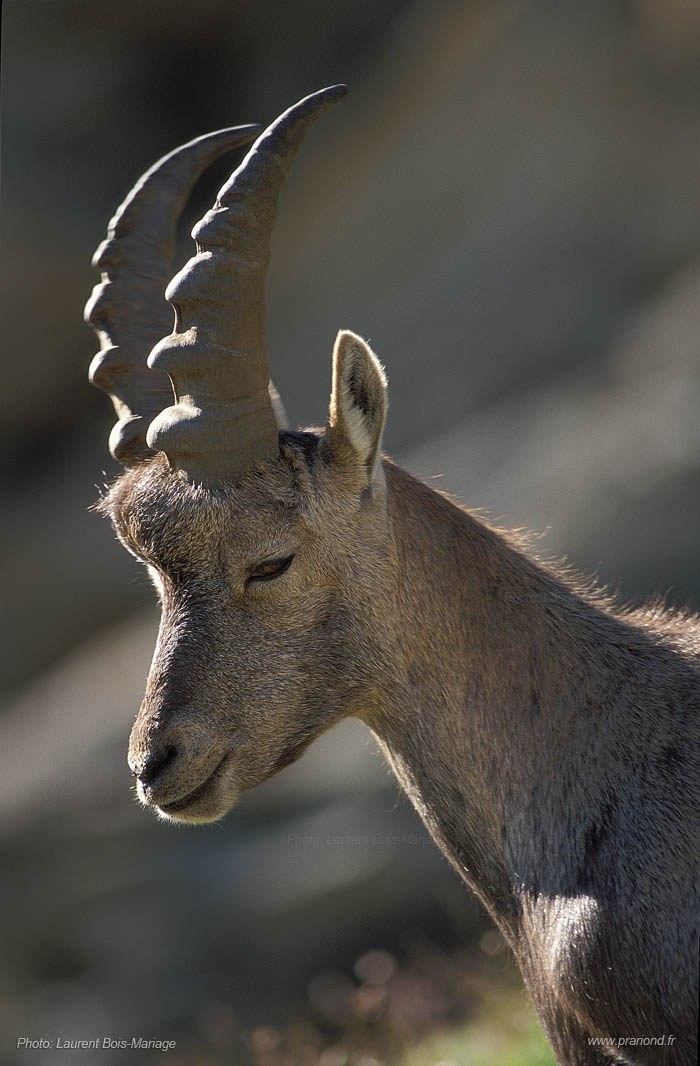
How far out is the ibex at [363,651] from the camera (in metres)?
4.01

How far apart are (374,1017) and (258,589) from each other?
4.26m

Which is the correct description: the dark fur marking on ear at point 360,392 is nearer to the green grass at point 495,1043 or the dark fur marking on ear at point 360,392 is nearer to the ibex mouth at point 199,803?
the ibex mouth at point 199,803

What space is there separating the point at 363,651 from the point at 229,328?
1336mm

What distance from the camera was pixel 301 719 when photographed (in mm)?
4238

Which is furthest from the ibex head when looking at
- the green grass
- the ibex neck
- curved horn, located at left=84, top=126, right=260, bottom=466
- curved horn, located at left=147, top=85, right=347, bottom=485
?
the green grass

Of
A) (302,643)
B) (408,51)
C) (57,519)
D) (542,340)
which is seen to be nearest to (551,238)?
(542,340)

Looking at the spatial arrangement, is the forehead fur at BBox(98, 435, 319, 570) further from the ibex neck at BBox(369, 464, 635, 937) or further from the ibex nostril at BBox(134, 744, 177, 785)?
the ibex nostril at BBox(134, 744, 177, 785)

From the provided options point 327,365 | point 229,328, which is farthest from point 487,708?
point 327,365

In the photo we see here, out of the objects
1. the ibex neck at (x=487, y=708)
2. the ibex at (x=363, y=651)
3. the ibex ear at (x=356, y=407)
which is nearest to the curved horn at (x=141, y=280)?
the ibex at (x=363, y=651)

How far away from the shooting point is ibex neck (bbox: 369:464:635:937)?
416 cm

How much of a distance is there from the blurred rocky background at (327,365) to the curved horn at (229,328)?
3849mm

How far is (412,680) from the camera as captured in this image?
429cm

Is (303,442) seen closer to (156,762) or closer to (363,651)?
(363,651)

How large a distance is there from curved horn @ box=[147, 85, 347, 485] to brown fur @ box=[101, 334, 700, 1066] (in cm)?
14
